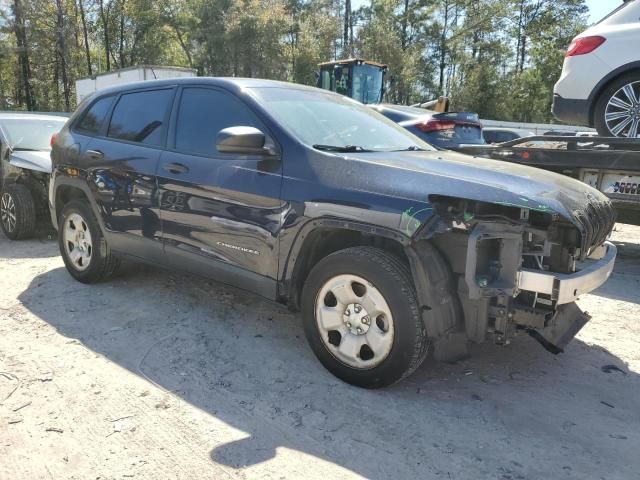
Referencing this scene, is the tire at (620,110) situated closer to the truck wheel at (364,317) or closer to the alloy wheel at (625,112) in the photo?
the alloy wheel at (625,112)

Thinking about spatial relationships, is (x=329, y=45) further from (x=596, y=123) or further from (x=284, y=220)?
(x=284, y=220)

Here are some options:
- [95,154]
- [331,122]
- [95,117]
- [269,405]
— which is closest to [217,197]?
[331,122]

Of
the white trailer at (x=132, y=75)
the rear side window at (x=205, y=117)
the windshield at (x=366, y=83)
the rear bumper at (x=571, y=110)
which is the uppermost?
the white trailer at (x=132, y=75)

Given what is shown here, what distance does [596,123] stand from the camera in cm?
621

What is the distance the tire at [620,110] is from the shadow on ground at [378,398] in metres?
3.25

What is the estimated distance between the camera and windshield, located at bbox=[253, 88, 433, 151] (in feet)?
11.4

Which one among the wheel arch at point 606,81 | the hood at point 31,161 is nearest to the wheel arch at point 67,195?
the hood at point 31,161

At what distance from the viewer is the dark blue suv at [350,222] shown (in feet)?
8.96

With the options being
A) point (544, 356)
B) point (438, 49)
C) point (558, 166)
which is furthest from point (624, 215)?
point (438, 49)

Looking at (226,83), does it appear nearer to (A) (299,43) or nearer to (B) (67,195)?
(B) (67,195)

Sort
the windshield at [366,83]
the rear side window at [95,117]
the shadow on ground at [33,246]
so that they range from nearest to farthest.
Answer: the rear side window at [95,117], the shadow on ground at [33,246], the windshield at [366,83]

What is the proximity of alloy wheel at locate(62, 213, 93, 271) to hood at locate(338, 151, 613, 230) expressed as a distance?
281 cm

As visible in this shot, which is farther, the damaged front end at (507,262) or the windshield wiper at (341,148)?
the windshield wiper at (341,148)

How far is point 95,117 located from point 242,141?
7.58ft
